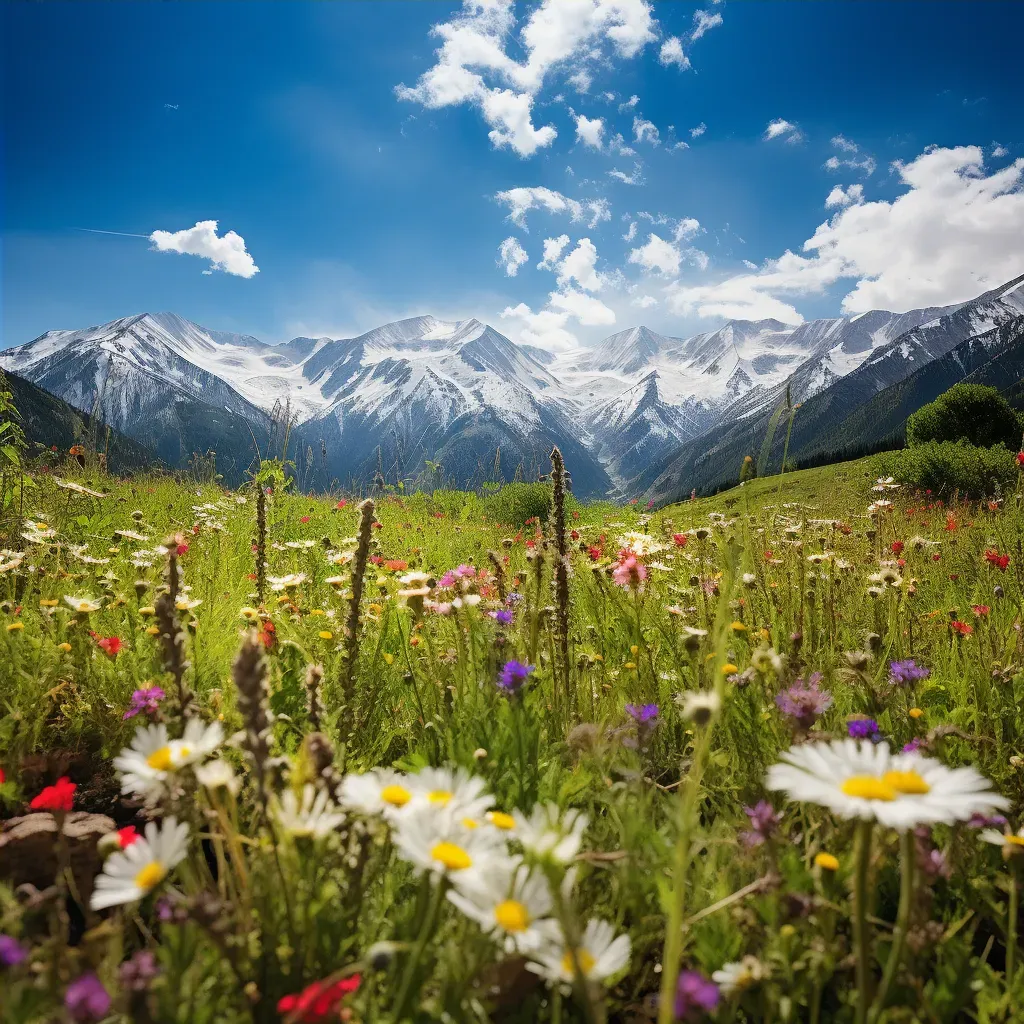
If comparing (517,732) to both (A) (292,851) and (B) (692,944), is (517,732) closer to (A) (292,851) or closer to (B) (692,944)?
(B) (692,944)

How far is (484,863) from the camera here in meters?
0.98

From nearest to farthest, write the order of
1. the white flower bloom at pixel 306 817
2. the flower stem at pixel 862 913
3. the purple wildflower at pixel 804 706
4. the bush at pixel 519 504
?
1. the flower stem at pixel 862 913
2. the white flower bloom at pixel 306 817
3. the purple wildflower at pixel 804 706
4. the bush at pixel 519 504

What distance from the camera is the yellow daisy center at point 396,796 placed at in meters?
1.11

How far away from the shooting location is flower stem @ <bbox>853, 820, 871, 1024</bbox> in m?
0.92

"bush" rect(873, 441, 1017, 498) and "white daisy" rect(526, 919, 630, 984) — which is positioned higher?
"bush" rect(873, 441, 1017, 498)

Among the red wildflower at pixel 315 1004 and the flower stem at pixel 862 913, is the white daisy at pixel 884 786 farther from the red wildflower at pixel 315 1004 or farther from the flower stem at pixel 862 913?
the red wildflower at pixel 315 1004

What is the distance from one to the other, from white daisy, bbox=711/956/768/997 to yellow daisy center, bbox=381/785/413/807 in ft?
2.26

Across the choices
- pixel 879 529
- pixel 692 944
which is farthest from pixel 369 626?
pixel 879 529

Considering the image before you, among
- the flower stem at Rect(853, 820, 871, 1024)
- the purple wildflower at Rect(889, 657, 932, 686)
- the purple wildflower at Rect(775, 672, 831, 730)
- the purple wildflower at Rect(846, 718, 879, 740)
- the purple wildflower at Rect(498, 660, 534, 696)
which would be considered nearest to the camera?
the flower stem at Rect(853, 820, 871, 1024)

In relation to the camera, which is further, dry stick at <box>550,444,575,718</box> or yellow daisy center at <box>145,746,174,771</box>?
dry stick at <box>550,444,575,718</box>

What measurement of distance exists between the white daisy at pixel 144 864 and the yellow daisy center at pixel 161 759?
0.35 feet

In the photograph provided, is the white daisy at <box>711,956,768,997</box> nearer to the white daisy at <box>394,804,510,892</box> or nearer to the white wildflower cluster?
the white wildflower cluster

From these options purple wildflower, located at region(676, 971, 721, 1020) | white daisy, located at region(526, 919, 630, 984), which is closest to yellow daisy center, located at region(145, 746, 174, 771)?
white daisy, located at region(526, 919, 630, 984)

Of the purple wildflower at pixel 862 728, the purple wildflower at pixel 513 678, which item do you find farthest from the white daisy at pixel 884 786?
the purple wildflower at pixel 513 678
